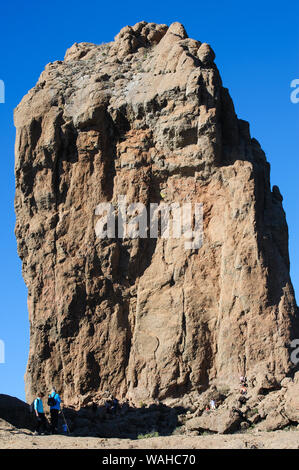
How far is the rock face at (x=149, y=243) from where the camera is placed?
26891 mm

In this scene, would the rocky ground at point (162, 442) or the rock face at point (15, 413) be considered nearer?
the rocky ground at point (162, 442)

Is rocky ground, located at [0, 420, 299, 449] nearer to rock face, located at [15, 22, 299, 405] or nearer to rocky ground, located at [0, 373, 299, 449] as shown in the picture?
rocky ground, located at [0, 373, 299, 449]

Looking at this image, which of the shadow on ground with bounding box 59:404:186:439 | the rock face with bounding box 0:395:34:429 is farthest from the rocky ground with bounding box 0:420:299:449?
the shadow on ground with bounding box 59:404:186:439

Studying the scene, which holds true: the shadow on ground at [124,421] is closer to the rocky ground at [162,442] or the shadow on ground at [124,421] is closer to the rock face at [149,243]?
the rock face at [149,243]

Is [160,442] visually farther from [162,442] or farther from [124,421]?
[124,421]

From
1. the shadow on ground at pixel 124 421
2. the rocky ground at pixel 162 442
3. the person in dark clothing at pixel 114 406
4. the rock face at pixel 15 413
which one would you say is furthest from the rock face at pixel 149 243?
the rocky ground at pixel 162 442

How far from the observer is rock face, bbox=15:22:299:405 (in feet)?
88.2

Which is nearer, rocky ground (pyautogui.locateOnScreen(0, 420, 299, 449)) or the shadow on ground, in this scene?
rocky ground (pyautogui.locateOnScreen(0, 420, 299, 449))

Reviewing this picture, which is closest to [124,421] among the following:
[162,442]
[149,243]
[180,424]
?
[180,424]

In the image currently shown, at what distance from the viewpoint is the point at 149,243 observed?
29.3 m

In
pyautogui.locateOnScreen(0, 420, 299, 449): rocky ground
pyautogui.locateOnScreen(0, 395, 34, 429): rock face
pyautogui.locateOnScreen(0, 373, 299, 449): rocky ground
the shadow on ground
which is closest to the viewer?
pyautogui.locateOnScreen(0, 420, 299, 449): rocky ground

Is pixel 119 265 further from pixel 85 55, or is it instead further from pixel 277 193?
pixel 85 55

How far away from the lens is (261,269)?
87.9ft

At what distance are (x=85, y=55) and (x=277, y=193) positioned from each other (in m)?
10.9
